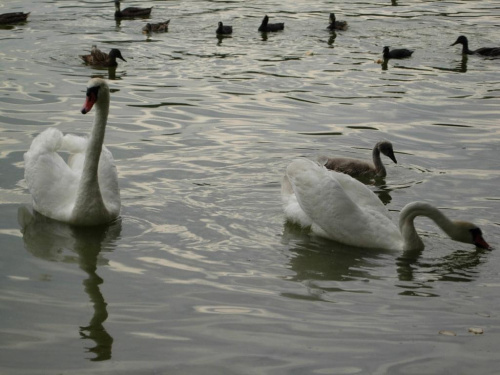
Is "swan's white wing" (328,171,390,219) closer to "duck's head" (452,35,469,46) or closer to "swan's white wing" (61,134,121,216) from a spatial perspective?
"swan's white wing" (61,134,121,216)

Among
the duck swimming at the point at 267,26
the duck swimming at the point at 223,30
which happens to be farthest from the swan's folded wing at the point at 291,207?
the duck swimming at the point at 267,26

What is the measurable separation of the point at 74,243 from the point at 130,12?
48.9 ft

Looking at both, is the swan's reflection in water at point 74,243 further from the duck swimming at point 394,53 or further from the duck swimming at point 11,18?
the duck swimming at point 11,18

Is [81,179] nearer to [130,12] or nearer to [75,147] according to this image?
[75,147]

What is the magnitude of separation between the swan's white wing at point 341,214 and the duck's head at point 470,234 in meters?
0.56

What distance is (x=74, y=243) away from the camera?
907 cm

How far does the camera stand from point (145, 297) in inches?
301

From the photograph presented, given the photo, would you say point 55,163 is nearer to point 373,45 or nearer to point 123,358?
point 123,358

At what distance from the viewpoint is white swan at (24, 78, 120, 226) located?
9.28 metres

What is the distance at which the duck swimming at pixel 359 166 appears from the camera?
1173cm

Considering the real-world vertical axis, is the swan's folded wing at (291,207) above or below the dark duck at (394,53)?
below

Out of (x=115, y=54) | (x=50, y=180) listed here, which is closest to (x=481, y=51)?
(x=115, y=54)

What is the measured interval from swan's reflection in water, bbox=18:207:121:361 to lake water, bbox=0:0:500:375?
3cm

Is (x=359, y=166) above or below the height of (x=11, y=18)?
Result: below
